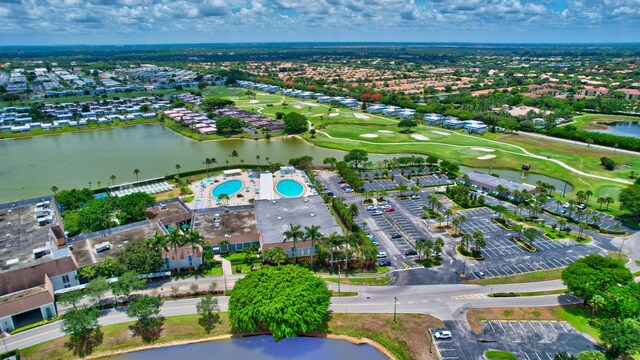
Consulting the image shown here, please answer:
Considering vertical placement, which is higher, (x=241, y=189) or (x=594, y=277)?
(x=594, y=277)

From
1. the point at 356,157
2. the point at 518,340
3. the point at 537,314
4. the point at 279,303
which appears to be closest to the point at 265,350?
the point at 279,303

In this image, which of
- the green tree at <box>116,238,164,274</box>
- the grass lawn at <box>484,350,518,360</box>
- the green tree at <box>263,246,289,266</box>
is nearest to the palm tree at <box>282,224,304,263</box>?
the green tree at <box>263,246,289,266</box>

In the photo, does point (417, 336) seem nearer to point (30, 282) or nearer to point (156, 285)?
point (156, 285)

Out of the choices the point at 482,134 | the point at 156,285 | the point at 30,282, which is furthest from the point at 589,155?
the point at 30,282

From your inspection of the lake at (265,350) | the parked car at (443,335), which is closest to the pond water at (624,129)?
the parked car at (443,335)

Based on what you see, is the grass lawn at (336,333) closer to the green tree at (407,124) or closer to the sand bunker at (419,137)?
the sand bunker at (419,137)

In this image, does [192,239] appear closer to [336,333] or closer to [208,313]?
[208,313]

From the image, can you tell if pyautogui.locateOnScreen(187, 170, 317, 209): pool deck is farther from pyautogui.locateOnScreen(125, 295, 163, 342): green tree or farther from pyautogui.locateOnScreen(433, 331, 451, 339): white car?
pyautogui.locateOnScreen(433, 331, 451, 339): white car
